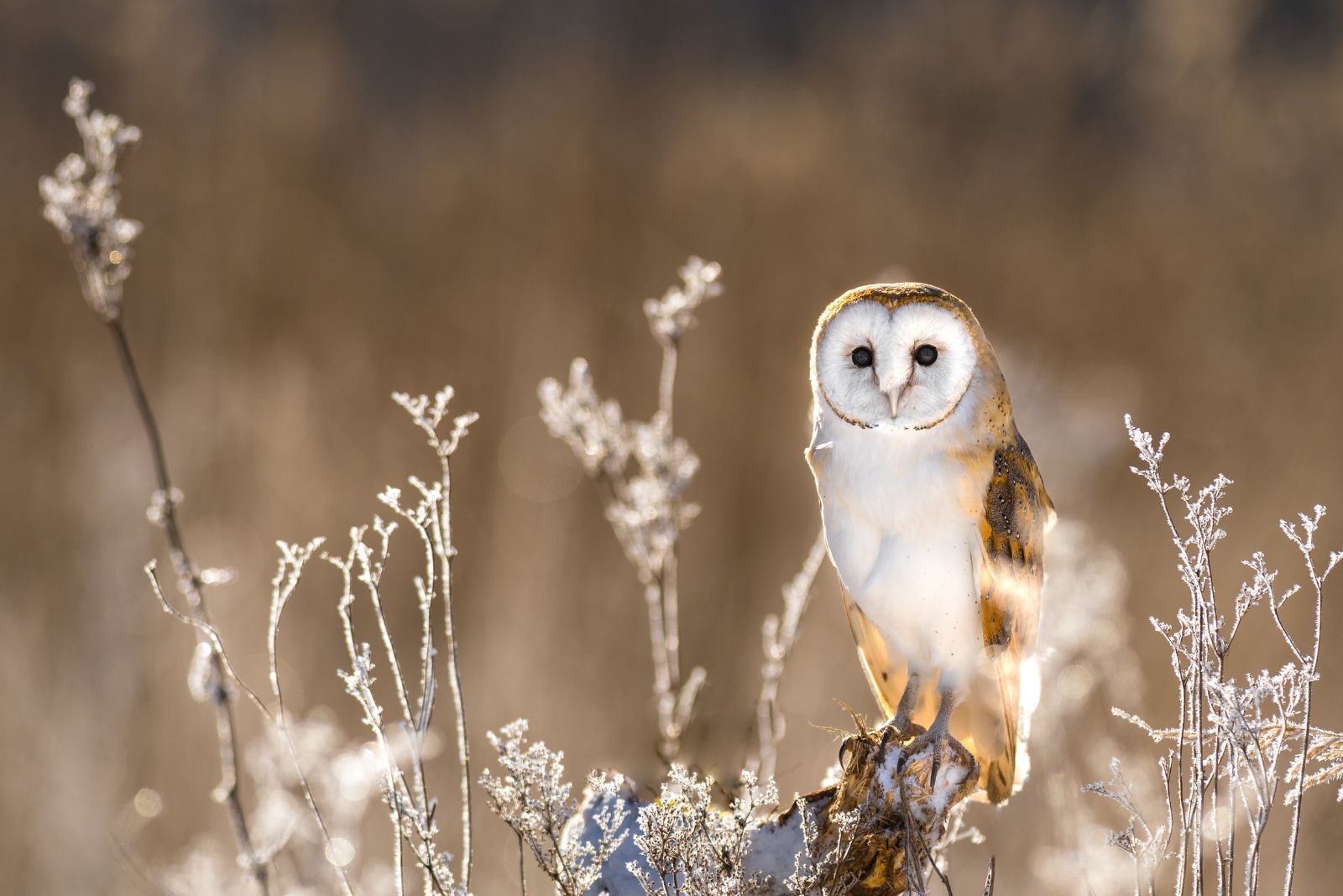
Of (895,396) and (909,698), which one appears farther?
(909,698)

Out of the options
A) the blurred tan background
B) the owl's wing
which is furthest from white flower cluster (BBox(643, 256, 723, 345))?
the blurred tan background

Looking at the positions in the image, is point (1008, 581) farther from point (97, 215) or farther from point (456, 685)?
point (97, 215)

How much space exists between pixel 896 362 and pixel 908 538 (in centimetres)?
17

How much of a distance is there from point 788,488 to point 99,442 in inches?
90.2

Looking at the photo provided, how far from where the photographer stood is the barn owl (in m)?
0.85

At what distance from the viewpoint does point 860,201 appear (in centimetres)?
346

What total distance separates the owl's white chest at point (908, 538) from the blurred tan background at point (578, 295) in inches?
77.7

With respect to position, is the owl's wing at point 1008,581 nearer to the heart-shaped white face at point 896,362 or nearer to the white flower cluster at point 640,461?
the heart-shaped white face at point 896,362

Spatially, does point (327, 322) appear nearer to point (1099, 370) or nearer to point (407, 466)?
point (407, 466)

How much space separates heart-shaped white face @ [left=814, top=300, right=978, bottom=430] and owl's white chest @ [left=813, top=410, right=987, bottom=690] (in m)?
0.03

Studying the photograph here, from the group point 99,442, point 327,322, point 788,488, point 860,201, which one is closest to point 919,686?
point 788,488

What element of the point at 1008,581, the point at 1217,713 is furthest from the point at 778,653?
the point at 1217,713

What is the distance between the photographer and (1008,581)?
3.06 ft

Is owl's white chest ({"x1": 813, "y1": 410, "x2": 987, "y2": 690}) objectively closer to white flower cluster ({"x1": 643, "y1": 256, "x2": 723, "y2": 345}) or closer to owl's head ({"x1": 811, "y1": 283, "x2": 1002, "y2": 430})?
owl's head ({"x1": 811, "y1": 283, "x2": 1002, "y2": 430})
